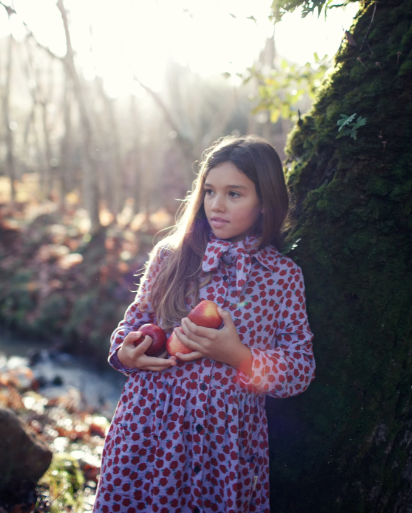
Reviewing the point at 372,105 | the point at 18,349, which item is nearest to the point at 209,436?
the point at 372,105

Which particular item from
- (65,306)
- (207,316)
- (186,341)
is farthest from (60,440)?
(65,306)

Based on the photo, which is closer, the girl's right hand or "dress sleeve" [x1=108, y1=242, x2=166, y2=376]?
the girl's right hand

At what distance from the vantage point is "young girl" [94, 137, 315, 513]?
6.11 feet

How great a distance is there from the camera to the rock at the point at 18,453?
8.11ft

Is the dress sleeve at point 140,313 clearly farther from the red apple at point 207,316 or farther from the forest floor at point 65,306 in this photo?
the forest floor at point 65,306

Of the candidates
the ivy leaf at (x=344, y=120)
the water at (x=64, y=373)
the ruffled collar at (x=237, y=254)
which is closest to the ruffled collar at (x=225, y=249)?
the ruffled collar at (x=237, y=254)

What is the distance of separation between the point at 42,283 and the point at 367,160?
877 centimetres

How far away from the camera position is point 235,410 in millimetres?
1902

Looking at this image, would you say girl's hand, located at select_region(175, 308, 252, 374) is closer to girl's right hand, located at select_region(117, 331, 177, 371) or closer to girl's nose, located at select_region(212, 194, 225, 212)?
girl's right hand, located at select_region(117, 331, 177, 371)

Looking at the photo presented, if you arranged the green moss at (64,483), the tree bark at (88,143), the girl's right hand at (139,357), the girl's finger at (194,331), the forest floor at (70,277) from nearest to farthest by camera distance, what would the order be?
the girl's finger at (194,331) < the girl's right hand at (139,357) < the green moss at (64,483) < the forest floor at (70,277) < the tree bark at (88,143)

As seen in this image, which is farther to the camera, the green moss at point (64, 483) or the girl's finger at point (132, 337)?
the green moss at point (64, 483)

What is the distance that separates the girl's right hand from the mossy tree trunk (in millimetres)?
666

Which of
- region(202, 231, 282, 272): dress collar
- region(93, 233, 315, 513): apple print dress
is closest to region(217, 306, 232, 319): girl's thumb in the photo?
region(93, 233, 315, 513): apple print dress

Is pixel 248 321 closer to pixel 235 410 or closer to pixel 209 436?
pixel 235 410
